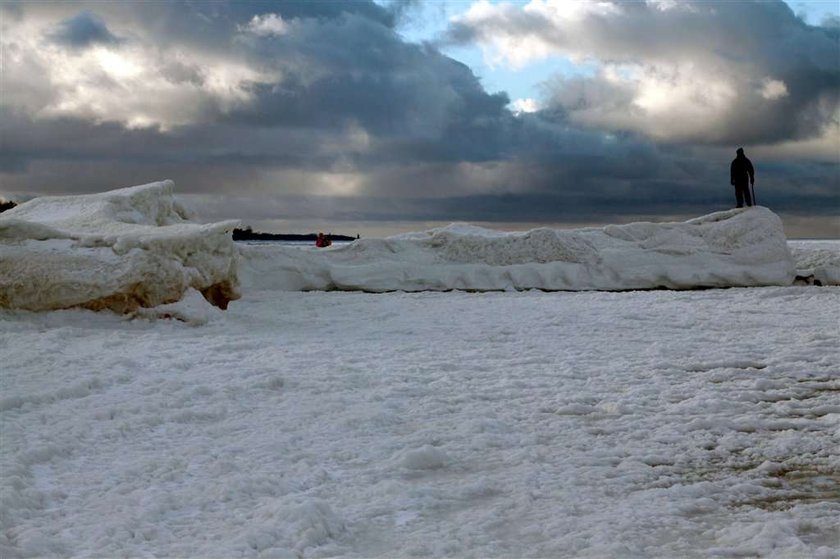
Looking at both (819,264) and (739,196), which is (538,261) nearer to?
(739,196)

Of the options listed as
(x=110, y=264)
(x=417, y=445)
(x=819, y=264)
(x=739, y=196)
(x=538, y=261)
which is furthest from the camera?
(x=739, y=196)

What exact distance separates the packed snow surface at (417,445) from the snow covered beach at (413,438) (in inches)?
0.5

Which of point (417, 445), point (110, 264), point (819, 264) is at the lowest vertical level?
point (417, 445)

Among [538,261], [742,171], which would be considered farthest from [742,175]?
[538,261]

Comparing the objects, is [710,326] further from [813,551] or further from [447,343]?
[813,551]

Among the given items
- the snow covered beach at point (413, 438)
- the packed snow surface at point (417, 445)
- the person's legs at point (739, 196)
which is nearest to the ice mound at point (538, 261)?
the person's legs at point (739, 196)

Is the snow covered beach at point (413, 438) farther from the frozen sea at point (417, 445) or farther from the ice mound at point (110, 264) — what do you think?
the ice mound at point (110, 264)

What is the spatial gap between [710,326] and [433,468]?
511cm

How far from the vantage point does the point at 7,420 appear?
14.2 ft

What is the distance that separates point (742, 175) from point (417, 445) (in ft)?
40.4

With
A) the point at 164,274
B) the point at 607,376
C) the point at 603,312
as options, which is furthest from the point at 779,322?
the point at 164,274

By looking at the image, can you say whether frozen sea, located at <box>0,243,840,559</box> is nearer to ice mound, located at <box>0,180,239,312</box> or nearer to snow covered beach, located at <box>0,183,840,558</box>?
snow covered beach, located at <box>0,183,840,558</box>

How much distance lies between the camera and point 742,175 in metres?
14.3

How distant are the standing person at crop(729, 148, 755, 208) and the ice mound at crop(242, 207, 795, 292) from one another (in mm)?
818
